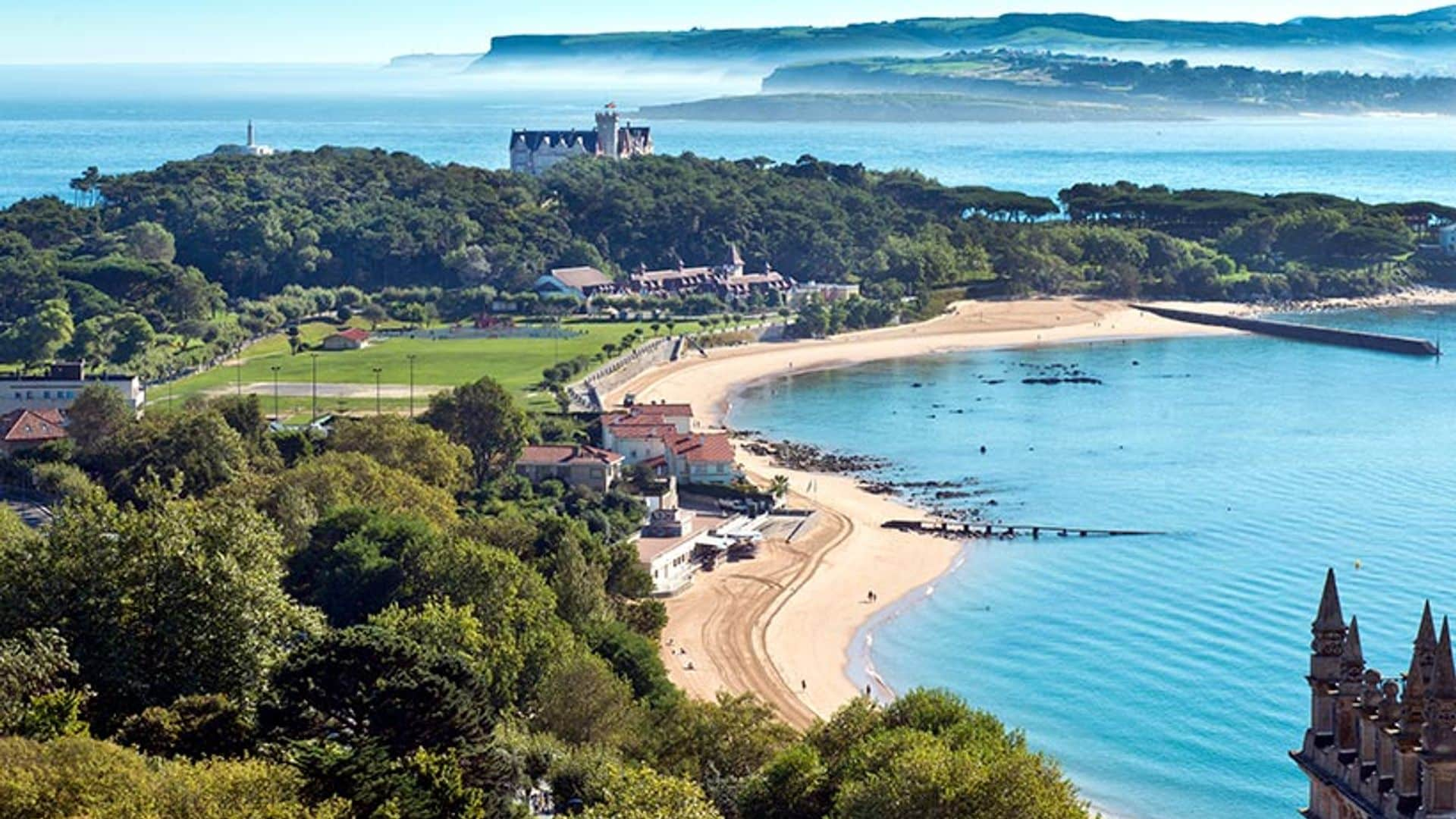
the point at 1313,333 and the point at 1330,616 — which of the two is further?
the point at 1313,333

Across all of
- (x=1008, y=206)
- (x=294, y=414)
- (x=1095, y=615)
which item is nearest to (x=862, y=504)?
(x=1095, y=615)

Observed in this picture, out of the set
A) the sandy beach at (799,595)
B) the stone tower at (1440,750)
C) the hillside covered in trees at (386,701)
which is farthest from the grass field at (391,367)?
the stone tower at (1440,750)

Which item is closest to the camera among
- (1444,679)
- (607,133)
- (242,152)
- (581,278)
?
(1444,679)

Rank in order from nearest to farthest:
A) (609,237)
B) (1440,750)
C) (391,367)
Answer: (1440,750) < (391,367) < (609,237)

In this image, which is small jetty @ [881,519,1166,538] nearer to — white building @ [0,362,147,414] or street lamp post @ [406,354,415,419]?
street lamp post @ [406,354,415,419]

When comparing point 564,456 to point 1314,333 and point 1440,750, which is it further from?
point 1314,333

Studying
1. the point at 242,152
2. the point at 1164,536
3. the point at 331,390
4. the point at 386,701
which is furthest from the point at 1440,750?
the point at 242,152

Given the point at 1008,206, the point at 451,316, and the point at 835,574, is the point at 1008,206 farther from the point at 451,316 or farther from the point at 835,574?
the point at 835,574
